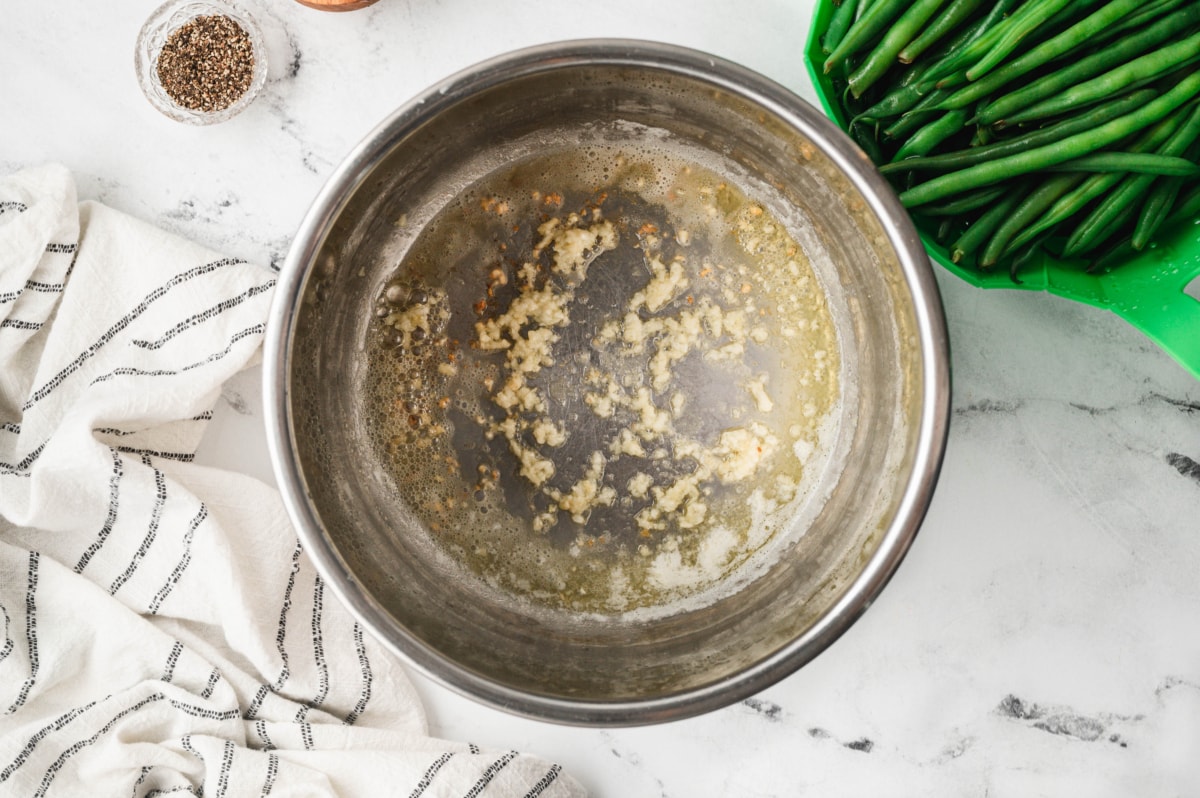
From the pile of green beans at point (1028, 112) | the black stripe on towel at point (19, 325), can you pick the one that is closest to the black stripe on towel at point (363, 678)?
the black stripe on towel at point (19, 325)

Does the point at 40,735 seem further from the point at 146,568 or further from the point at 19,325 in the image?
the point at 19,325

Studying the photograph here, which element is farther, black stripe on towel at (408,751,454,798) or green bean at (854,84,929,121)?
black stripe on towel at (408,751,454,798)

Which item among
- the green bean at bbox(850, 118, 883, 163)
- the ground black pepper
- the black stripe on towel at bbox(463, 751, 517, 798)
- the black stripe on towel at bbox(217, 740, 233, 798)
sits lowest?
the black stripe on towel at bbox(463, 751, 517, 798)

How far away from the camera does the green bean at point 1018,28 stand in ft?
3.35

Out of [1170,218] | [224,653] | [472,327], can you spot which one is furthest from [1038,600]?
[224,653]

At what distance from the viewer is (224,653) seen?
1.30 metres

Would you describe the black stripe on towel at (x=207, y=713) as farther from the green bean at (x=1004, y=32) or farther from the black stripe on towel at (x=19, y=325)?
the green bean at (x=1004, y=32)

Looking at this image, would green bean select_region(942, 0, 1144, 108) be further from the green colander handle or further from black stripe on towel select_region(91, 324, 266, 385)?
black stripe on towel select_region(91, 324, 266, 385)

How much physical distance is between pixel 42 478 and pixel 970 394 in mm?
1307

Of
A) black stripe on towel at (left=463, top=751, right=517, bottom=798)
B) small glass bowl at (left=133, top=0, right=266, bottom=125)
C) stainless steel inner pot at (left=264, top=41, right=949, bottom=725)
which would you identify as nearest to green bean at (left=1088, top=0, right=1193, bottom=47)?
stainless steel inner pot at (left=264, top=41, right=949, bottom=725)

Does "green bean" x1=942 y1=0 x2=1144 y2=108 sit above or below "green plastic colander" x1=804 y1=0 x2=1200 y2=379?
above

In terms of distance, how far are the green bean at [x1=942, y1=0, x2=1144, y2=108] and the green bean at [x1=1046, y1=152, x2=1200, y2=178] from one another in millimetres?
127

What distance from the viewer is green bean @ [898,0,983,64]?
1076mm

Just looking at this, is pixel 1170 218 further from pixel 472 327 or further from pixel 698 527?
pixel 472 327
